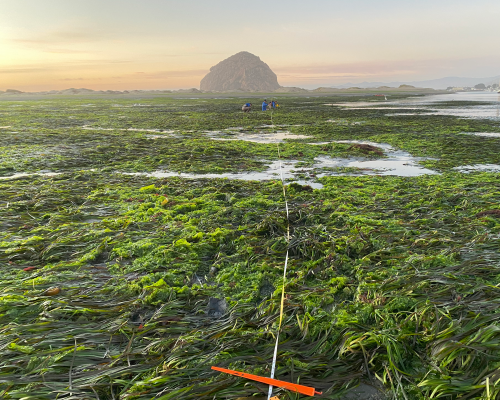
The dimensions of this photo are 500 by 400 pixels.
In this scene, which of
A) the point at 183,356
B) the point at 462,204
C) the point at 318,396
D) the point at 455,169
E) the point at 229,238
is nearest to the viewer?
the point at 318,396

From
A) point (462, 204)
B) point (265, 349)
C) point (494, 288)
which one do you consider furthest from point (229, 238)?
point (462, 204)

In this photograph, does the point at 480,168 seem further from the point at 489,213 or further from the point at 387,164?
the point at 489,213

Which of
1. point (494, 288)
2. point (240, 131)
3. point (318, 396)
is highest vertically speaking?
point (240, 131)

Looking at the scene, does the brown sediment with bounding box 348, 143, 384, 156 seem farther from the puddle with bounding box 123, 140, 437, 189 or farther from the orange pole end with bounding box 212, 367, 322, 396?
the orange pole end with bounding box 212, 367, 322, 396

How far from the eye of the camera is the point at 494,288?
2.25 metres

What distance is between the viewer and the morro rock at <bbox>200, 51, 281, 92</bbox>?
176250 mm

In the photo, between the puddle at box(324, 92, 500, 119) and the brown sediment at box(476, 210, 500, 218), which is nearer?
the brown sediment at box(476, 210, 500, 218)

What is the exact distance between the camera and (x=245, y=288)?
260 cm

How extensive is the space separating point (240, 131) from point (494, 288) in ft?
37.4

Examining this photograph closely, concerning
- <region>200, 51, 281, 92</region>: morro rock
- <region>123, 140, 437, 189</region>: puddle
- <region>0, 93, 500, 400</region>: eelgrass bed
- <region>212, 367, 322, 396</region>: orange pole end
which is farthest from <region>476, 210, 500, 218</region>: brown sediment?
<region>200, 51, 281, 92</region>: morro rock

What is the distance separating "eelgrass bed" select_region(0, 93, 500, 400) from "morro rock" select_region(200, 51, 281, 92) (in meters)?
176

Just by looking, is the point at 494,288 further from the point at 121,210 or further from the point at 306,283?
the point at 121,210

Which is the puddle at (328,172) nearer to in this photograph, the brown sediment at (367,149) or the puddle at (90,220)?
the brown sediment at (367,149)

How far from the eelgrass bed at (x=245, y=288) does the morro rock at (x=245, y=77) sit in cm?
17581
